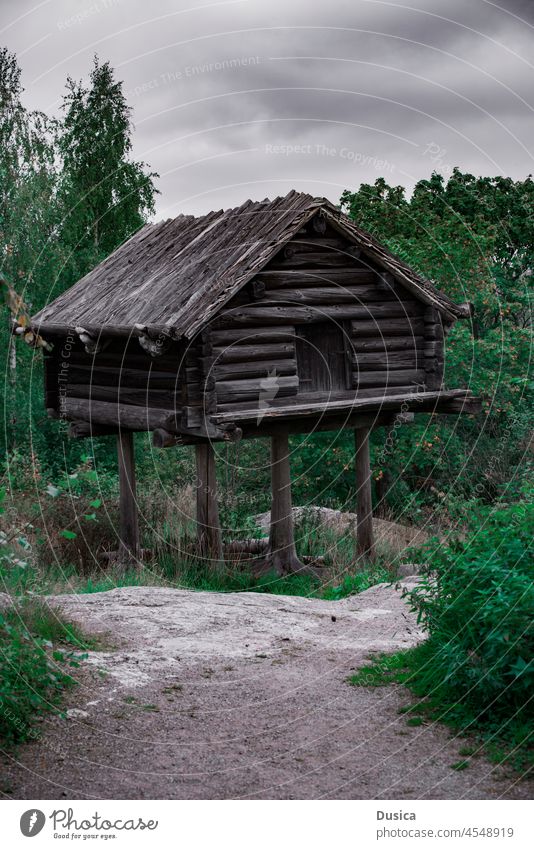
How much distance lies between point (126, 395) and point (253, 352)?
2.15 metres

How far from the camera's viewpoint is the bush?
6.03 meters

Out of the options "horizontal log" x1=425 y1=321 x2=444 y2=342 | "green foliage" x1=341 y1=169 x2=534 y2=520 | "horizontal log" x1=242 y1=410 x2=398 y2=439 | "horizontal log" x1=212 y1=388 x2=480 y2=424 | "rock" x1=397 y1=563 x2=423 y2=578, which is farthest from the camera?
"green foliage" x1=341 y1=169 x2=534 y2=520

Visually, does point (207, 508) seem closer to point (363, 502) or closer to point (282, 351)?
point (282, 351)

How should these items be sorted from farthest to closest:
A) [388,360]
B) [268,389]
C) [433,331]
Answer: [433,331]
[388,360]
[268,389]

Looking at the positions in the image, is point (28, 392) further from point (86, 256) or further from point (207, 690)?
point (207, 690)

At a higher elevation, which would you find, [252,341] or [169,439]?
[252,341]

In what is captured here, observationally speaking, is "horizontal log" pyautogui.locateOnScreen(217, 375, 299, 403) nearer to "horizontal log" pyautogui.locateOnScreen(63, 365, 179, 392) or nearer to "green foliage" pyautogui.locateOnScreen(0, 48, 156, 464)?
"horizontal log" pyautogui.locateOnScreen(63, 365, 179, 392)

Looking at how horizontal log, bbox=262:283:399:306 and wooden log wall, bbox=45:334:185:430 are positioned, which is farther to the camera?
horizontal log, bbox=262:283:399:306

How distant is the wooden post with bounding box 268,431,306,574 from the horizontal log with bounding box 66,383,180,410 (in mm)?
1812

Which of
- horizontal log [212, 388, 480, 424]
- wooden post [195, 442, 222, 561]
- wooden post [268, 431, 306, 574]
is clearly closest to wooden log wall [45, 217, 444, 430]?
horizontal log [212, 388, 480, 424]

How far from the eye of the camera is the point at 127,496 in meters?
13.9

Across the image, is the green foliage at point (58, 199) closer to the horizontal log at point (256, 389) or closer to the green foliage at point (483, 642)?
the horizontal log at point (256, 389)

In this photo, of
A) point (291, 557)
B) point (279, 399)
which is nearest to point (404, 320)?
point (279, 399)
